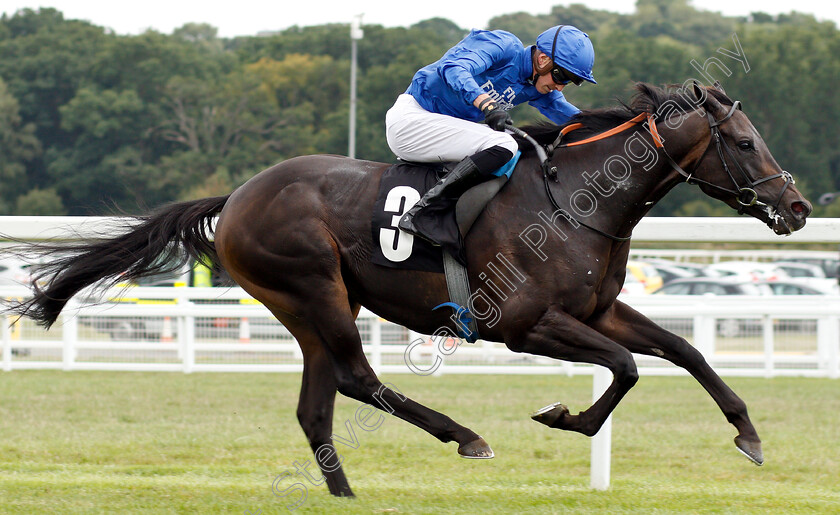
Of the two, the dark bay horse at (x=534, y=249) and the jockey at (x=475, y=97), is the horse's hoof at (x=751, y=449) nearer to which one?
the dark bay horse at (x=534, y=249)

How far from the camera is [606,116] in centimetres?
451

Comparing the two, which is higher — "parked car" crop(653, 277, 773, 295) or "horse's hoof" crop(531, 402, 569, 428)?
"horse's hoof" crop(531, 402, 569, 428)

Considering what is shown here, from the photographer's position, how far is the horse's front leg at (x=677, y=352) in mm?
4203

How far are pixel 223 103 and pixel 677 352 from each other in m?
41.3

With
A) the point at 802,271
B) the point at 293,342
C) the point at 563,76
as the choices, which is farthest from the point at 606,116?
the point at 802,271

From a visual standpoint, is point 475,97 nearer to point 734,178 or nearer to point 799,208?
point 734,178

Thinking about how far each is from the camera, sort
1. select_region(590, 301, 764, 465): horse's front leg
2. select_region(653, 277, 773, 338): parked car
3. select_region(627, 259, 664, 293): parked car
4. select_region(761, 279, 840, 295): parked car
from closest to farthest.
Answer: select_region(590, 301, 764, 465): horse's front leg
select_region(653, 277, 773, 338): parked car
select_region(761, 279, 840, 295): parked car
select_region(627, 259, 664, 293): parked car

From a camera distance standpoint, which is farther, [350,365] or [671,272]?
[671,272]

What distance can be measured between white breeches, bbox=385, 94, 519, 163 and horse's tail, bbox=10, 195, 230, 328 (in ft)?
3.33

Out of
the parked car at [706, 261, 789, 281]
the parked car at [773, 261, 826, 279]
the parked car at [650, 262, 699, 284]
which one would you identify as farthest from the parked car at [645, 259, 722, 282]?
the parked car at [773, 261, 826, 279]

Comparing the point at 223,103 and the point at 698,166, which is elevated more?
the point at 223,103

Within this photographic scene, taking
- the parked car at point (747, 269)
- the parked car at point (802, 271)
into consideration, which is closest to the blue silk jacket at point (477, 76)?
the parked car at point (747, 269)

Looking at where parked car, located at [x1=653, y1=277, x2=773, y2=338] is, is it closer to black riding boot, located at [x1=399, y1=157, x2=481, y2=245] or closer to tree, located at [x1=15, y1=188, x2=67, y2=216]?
black riding boot, located at [x1=399, y1=157, x2=481, y2=245]

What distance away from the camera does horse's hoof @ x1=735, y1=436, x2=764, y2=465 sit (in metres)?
4.13
